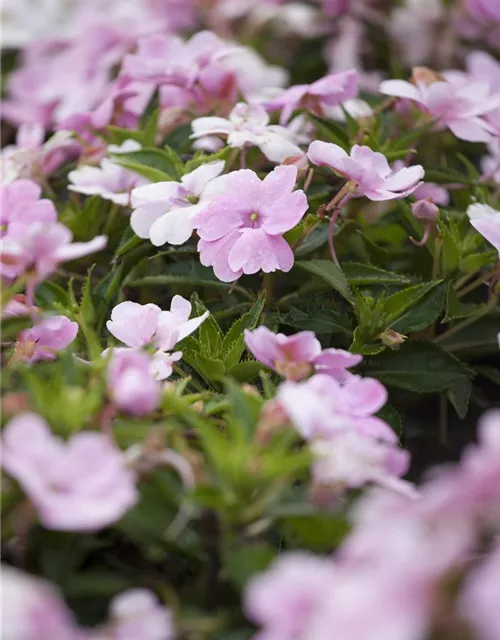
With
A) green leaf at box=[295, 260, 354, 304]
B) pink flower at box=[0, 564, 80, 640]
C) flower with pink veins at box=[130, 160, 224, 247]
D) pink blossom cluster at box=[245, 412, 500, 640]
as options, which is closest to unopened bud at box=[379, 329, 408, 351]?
green leaf at box=[295, 260, 354, 304]

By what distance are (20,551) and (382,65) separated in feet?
4.69

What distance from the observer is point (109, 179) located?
1.06m

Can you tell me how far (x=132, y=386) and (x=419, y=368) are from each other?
0.41 m

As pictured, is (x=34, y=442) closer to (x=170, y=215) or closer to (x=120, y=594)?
(x=120, y=594)

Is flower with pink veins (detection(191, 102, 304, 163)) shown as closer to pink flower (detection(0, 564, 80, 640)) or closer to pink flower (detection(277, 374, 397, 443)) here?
pink flower (detection(277, 374, 397, 443))

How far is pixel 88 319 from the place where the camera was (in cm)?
93

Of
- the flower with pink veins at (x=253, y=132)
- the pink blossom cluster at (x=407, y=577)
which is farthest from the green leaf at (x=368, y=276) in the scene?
the pink blossom cluster at (x=407, y=577)

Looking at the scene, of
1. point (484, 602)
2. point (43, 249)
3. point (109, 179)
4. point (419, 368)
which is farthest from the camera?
point (109, 179)

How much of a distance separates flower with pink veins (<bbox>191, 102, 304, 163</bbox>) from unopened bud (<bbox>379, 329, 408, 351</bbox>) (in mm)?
213

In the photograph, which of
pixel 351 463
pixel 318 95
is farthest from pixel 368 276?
pixel 351 463

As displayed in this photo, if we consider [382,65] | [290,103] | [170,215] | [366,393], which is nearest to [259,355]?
[366,393]

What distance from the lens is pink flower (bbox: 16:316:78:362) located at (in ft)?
2.64

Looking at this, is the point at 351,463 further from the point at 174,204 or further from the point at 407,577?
the point at 174,204

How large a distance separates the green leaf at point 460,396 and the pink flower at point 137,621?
0.50 m
